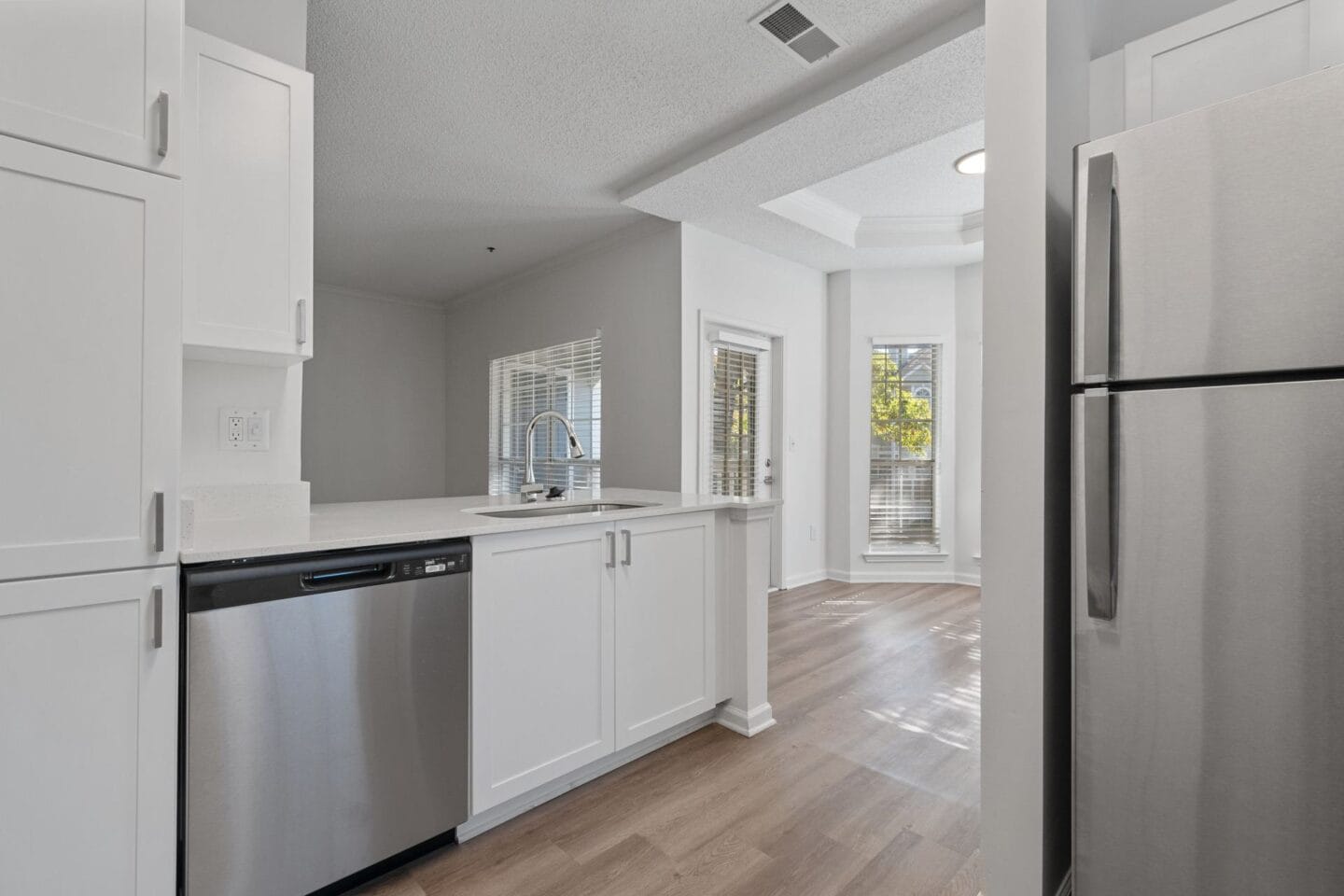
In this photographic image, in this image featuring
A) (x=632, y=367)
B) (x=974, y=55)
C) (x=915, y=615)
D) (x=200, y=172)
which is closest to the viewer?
(x=200, y=172)

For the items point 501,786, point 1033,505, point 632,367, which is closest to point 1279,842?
point 1033,505

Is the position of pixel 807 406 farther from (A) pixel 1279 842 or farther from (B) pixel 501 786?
(A) pixel 1279 842

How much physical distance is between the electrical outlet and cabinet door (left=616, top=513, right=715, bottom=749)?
1238 millimetres

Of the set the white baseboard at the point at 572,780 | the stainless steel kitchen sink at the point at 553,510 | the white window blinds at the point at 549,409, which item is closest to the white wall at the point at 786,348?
the white window blinds at the point at 549,409

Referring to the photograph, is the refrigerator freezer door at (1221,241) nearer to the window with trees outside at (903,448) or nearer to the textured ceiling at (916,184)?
the textured ceiling at (916,184)

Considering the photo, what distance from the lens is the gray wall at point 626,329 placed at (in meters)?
4.36

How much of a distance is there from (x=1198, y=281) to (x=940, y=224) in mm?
4177

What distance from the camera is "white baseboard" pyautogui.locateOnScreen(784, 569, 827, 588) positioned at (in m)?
5.16

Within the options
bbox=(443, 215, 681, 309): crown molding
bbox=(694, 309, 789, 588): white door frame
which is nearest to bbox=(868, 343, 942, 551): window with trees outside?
bbox=(694, 309, 789, 588): white door frame

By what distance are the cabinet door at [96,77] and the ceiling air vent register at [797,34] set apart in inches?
73.4

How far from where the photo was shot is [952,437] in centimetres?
540

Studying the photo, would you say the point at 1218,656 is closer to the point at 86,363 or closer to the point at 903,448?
the point at 86,363

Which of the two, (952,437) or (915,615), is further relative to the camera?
(952,437)

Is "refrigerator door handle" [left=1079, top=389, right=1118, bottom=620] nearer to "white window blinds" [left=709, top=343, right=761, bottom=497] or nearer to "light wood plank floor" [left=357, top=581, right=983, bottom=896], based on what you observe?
"light wood plank floor" [left=357, top=581, right=983, bottom=896]
